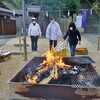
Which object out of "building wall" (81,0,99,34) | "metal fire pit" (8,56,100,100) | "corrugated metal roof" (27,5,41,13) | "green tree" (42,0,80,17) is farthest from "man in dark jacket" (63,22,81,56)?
"corrugated metal roof" (27,5,41,13)

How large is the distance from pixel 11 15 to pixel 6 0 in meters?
10.1

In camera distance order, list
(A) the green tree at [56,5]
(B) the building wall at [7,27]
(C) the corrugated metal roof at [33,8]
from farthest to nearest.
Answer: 1. (C) the corrugated metal roof at [33,8]
2. (B) the building wall at [7,27]
3. (A) the green tree at [56,5]

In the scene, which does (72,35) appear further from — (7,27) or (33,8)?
(33,8)

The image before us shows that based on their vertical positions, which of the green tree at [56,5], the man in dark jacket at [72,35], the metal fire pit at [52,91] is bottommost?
the metal fire pit at [52,91]

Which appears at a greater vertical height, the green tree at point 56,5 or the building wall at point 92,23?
the green tree at point 56,5

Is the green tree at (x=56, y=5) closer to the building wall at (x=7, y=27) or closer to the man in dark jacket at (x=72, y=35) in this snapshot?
the building wall at (x=7, y=27)

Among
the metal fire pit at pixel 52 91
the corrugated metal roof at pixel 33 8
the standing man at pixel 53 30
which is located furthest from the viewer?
the corrugated metal roof at pixel 33 8

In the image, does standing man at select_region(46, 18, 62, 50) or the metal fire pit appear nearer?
the metal fire pit

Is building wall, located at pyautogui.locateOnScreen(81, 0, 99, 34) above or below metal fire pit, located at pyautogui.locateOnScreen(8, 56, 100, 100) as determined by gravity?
above

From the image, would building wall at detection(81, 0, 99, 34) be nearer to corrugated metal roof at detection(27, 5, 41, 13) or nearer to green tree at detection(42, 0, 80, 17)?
green tree at detection(42, 0, 80, 17)

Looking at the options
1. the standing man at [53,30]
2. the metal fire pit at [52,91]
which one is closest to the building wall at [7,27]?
the standing man at [53,30]

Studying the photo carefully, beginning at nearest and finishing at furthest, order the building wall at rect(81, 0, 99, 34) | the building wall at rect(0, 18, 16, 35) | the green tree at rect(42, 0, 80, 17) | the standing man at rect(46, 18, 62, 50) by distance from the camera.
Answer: the standing man at rect(46, 18, 62, 50) < the green tree at rect(42, 0, 80, 17) < the building wall at rect(0, 18, 16, 35) < the building wall at rect(81, 0, 99, 34)

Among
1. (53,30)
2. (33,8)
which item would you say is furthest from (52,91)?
(33,8)

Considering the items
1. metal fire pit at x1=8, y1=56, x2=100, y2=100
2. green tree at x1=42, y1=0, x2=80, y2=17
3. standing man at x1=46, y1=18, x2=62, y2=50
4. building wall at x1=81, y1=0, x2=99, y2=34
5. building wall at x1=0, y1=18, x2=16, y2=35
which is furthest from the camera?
building wall at x1=81, y1=0, x2=99, y2=34
